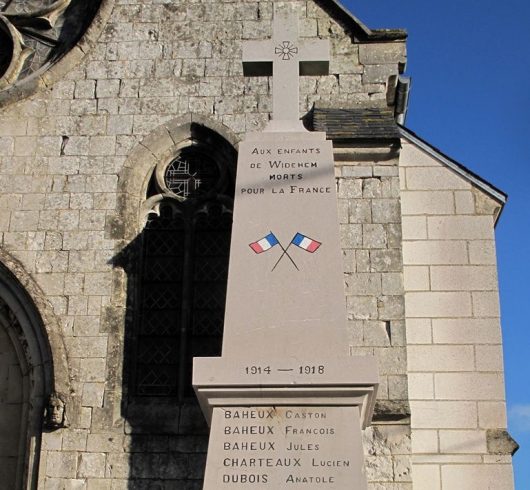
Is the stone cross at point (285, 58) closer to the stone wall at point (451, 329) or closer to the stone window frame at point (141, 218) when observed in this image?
the stone window frame at point (141, 218)

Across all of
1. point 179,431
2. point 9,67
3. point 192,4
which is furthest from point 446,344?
point 9,67

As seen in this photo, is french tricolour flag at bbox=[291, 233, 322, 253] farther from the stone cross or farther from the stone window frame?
the stone window frame

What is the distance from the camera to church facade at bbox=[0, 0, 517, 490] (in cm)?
889

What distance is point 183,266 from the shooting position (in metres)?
9.73

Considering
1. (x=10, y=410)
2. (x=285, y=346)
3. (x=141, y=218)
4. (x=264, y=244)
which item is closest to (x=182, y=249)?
(x=141, y=218)

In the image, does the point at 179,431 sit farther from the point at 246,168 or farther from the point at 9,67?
the point at 9,67

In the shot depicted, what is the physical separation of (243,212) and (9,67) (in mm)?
4341

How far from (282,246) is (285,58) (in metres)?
1.66

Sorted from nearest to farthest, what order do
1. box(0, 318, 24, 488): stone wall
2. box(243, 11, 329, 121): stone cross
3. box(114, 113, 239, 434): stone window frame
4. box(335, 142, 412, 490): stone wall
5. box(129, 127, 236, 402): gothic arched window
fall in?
box(243, 11, 329, 121): stone cross, box(335, 142, 412, 490): stone wall, box(114, 113, 239, 434): stone window frame, box(0, 318, 24, 488): stone wall, box(129, 127, 236, 402): gothic arched window

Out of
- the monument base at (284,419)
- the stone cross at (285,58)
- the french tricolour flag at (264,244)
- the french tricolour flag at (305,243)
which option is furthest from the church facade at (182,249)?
the monument base at (284,419)

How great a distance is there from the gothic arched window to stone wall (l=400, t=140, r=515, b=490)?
170 cm

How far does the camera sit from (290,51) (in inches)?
318

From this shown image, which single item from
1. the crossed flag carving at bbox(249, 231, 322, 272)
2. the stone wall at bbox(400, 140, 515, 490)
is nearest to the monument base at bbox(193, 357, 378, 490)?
the crossed flag carving at bbox(249, 231, 322, 272)

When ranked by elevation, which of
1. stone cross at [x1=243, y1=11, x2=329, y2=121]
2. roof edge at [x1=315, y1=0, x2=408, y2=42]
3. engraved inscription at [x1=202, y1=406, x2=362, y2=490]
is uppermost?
roof edge at [x1=315, y1=0, x2=408, y2=42]
